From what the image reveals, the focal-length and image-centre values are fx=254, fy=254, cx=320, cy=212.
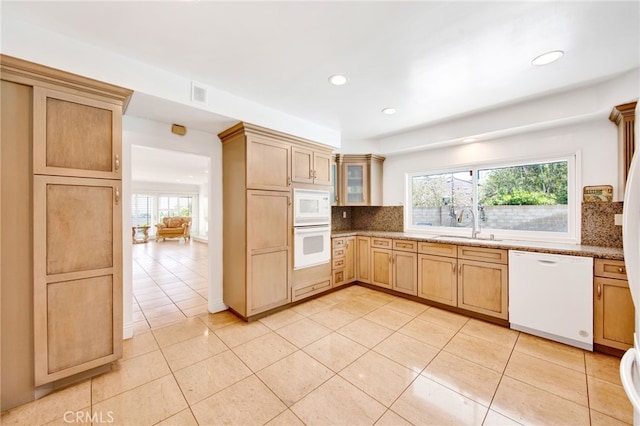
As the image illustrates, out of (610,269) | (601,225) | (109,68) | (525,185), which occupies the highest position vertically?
(109,68)

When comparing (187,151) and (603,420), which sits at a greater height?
(187,151)

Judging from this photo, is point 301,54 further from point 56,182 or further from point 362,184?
point 362,184

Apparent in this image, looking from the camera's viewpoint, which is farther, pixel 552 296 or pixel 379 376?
pixel 552 296

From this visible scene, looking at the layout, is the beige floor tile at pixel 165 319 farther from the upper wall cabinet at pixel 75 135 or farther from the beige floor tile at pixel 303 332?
the upper wall cabinet at pixel 75 135

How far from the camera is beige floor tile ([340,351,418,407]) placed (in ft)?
5.84

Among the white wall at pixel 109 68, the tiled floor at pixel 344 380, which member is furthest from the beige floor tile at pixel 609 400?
the white wall at pixel 109 68

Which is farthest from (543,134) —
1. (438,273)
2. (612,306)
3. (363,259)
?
(363,259)

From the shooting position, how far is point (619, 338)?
2139 mm

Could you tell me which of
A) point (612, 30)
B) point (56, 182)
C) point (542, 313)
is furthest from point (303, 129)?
point (542, 313)

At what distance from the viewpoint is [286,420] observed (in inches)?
61.3

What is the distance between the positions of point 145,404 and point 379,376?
164cm

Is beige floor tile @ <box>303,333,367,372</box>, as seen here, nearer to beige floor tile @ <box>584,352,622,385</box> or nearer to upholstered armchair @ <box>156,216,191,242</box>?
beige floor tile @ <box>584,352,622,385</box>

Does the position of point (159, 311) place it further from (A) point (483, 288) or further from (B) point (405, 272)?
(A) point (483, 288)

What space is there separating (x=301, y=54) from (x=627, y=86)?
284 cm
